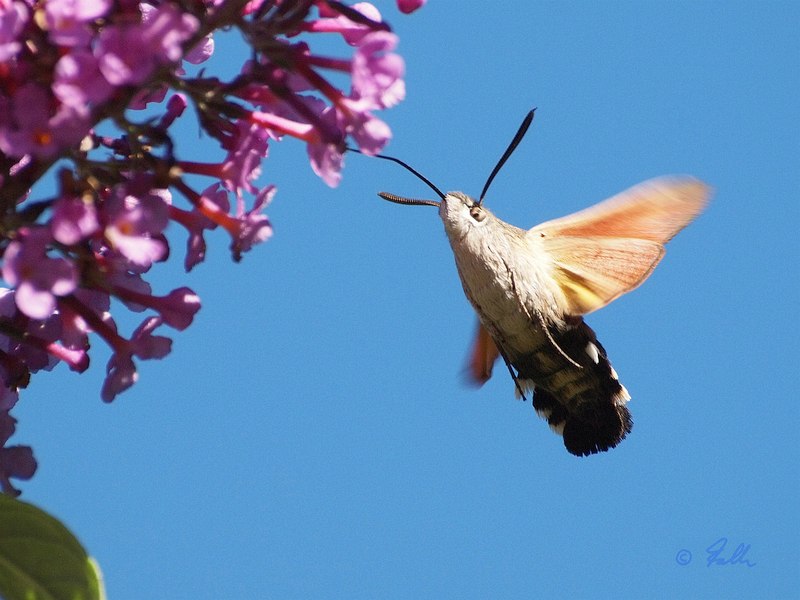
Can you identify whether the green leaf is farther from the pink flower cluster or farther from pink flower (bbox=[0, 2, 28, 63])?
pink flower (bbox=[0, 2, 28, 63])

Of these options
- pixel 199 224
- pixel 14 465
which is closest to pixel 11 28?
pixel 199 224

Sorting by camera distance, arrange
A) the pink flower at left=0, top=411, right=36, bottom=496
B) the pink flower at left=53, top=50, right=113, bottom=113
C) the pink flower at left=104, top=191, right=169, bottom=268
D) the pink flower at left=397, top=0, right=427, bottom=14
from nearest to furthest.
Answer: the pink flower at left=53, top=50, right=113, bottom=113 → the pink flower at left=104, top=191, right=169, bottom=268 → the pink flower at left=397, top=0, right=427, bottom=14 → the pink flower at left=0, top=411, right=36, bottom=496

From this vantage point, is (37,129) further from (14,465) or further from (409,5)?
(14,465)

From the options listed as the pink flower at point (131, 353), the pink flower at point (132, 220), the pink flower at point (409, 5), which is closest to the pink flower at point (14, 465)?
the pink flower at point (131, 353)

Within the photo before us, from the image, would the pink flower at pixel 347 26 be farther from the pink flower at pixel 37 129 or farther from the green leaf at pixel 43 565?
the green leaf at pixel 43 565

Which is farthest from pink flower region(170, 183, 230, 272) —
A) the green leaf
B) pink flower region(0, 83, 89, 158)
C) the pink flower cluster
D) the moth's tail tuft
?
the moth's tail tuft

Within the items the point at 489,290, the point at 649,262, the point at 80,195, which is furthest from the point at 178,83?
the point at 649,262
